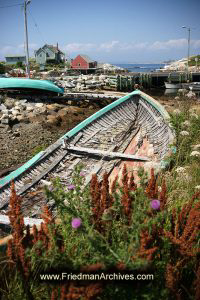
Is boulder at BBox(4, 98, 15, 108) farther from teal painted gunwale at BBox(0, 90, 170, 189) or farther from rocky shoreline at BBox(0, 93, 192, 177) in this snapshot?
teal painted gunwale at BBox(0, 90, 170, 189)

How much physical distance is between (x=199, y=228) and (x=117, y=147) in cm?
569

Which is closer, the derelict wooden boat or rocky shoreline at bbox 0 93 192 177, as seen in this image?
the derelict wooden boat

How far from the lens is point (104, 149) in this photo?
7594 millimetres

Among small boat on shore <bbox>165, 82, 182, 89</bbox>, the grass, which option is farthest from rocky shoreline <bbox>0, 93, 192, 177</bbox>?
small boat on shore <bbox>165, 82, 182, 89</bbox>

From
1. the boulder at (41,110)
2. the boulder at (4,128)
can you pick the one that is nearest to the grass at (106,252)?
the boulder at (4,128)

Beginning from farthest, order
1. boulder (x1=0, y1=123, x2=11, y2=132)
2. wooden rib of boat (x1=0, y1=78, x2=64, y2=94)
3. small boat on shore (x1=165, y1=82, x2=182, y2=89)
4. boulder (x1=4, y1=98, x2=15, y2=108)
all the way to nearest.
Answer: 1. small boat on shore (x1=165, y1=82, x2=182, y2=89)
2. wooden rib of boat (x1=0, y1=78, x2=64, y2=94)
3. boulder (x1=4, y1=98, x2=15, y2=108)
4. boulder (x1=0, y1=123, x2=11, y2=132)

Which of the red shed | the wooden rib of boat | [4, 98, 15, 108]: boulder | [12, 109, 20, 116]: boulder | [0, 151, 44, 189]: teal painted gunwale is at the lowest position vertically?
[0, 151, 44, 189]: teal painted gunwale

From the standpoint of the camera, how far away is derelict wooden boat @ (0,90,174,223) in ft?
17.7

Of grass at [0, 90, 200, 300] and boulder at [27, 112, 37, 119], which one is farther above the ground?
boulder at [27, 112, 37, 119]

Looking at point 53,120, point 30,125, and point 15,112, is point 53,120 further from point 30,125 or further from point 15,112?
point 15,112

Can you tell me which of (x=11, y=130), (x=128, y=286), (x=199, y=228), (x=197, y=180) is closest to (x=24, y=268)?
(x=128, y=286)

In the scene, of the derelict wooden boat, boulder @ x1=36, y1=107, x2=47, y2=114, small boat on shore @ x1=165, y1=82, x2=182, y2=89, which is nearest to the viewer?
the derelict wooden boat

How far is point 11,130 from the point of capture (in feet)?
46.2

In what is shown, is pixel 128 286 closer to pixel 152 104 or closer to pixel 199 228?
pixel 199 228
